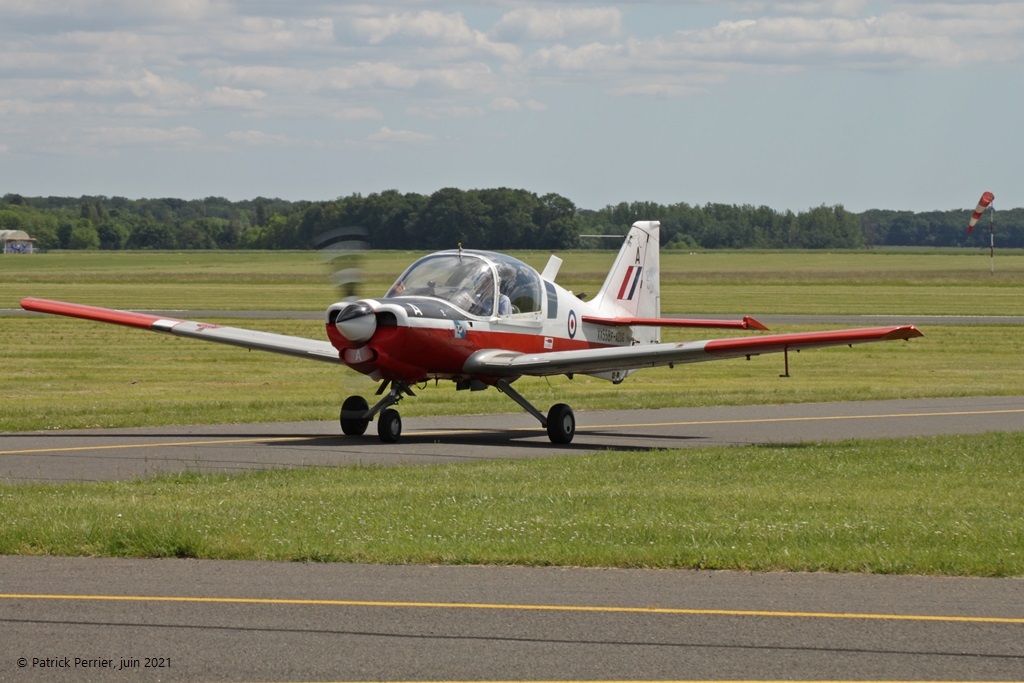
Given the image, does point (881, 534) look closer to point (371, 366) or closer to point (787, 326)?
point (371, 366)

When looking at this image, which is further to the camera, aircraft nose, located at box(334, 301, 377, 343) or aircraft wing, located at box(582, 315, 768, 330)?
aircraft wing, located at box(582, 315, 768, 330)

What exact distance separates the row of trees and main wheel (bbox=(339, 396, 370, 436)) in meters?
2.35

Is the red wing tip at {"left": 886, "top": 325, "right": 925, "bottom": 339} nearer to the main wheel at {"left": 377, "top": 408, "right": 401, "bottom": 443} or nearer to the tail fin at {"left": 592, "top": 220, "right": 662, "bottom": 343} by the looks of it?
the main wheel at {"left": 377, "top": 408, "right": 401, "bottom": 443}

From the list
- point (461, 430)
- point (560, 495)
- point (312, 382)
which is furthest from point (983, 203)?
point (560, 495)

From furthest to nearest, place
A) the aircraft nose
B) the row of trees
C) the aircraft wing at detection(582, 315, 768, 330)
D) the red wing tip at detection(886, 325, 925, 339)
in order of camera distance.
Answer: the row of trees < the aircraft wing at detection(582, 315, 768, 330) < the aircraft nose < the red wing tip at detection(886, 325, 925, 339)

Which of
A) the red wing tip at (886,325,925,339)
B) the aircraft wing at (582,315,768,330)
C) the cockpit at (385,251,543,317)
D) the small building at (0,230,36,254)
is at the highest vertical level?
the small building at (0,230,36,254)

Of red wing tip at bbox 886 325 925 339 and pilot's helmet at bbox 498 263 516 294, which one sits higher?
pilot's helmet at bbox 498 263 516 294

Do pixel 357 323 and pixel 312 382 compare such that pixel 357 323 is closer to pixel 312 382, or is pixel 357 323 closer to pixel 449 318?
pixel 449 318

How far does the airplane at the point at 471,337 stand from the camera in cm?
1839

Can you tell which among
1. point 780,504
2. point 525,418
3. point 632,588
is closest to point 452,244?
point 525,418

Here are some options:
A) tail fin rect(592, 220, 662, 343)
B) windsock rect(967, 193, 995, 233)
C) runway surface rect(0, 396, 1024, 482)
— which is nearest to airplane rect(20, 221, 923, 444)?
runway surface rect(0, 396, 1024, 482)

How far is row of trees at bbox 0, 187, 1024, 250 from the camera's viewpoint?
171 feet

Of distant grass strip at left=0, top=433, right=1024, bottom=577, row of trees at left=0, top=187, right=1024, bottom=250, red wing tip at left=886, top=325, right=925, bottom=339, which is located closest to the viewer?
distant grass strip at left=0, top=433, right=1024, bottom=577

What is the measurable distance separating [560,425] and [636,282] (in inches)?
215
